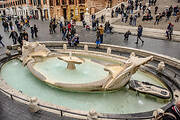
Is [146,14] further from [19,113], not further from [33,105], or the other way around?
[19,113]

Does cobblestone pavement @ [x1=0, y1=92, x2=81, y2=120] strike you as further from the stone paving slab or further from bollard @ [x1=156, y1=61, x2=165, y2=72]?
the stone paving slab

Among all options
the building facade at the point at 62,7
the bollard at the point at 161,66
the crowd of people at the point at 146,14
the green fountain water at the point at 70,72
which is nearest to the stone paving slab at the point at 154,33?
the crowd of people at the point at 146,14

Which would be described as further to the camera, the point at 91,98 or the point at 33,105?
the point at 91,98

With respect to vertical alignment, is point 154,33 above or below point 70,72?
above

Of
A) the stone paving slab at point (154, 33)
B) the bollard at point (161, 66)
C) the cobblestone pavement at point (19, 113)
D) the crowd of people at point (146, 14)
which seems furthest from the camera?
the crowd of people at point (146, 14)

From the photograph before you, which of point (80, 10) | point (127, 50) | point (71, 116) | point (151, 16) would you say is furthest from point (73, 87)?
point (80, 10)

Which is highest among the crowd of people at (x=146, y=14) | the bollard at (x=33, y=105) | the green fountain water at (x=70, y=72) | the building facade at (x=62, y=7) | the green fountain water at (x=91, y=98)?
the building facade at (x=62, y=7)

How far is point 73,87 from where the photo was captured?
21.7 ft

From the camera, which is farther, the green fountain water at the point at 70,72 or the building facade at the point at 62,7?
the building facade at the point at 62,7

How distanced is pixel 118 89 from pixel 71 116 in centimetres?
277

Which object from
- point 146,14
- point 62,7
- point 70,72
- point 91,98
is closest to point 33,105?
point 91,98

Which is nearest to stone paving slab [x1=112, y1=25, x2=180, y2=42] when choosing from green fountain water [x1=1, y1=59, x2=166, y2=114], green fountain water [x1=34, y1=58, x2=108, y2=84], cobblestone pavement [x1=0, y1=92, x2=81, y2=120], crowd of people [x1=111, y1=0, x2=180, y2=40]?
crowd of people [x1=111, y1=0, x2=180, y2=40]

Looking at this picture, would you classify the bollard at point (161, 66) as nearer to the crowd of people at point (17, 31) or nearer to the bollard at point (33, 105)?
the bollard at point (33, 105)

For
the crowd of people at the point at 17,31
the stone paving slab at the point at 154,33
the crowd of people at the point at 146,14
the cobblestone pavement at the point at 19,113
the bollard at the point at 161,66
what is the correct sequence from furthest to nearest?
1. the crowd of people at the point at 146,14
2. the stone paving slab at the point at 154,33
3. the crowd of people at the point at 17,31
4. the bollard at the point at 161,66
5. the cobblestone pavement at the point at 19,113
